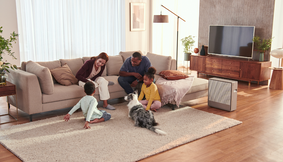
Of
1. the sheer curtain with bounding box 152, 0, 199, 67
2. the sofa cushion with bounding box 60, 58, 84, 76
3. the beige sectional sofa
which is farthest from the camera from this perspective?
the sheer curtain with bounding box 152, 0, 199, 67

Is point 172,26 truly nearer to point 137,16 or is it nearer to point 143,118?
point 137,16

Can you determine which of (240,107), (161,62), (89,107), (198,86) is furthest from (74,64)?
(240,107)

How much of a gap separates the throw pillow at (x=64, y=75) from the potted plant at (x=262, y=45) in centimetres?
417

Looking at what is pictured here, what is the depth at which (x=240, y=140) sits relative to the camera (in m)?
3.44

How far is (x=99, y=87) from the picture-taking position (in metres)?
4.47

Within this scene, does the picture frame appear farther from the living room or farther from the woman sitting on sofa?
the woman sitting on sofa

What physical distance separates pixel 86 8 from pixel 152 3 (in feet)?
7.19

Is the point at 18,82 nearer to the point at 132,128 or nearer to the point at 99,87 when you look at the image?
the point at 99,87

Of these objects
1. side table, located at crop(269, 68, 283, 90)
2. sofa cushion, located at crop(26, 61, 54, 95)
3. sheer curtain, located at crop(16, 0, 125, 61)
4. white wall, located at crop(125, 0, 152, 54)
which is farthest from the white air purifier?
white wall, located at crop(125, 0, 152, 54)

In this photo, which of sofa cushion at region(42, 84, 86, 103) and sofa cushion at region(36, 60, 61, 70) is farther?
sofa cushion at region(36, 60, 61, 70)

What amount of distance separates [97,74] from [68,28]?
7.81ft

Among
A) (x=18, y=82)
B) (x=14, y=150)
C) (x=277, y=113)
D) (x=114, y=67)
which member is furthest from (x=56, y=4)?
(x=277, y=113)

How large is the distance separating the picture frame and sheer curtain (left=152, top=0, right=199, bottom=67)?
0.47 metres

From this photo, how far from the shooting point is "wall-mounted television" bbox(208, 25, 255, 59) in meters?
6.51
